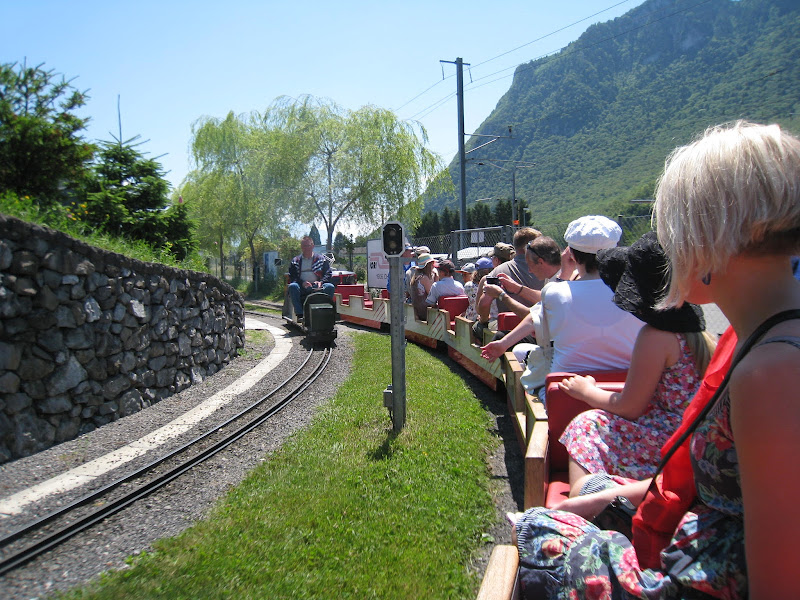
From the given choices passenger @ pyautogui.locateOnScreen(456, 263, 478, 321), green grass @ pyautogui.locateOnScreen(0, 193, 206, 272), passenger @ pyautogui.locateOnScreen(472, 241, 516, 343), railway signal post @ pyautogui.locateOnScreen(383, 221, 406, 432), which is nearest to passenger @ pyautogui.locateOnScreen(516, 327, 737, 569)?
railway signal post @ pyautogui.locateOnScreen(383, 221, 406, 432)

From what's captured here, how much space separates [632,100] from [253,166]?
85223mm

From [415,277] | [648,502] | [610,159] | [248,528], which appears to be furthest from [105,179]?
[610,159]

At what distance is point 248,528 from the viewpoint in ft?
11.6

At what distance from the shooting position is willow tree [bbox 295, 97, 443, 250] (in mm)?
29531

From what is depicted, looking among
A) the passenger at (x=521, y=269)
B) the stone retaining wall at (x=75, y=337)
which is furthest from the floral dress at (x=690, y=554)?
the stone retaining wall at (x=75, y=337)

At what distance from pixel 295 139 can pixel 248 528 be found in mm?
28621

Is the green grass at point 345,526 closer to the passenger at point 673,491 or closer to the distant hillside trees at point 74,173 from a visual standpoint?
the passenger at point 673,491

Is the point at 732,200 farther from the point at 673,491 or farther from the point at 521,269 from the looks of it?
the point at 521,269

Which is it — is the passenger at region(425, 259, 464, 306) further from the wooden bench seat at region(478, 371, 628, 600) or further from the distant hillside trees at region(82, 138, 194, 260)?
the wooden bench seat at region(478, 371, 628, 600)

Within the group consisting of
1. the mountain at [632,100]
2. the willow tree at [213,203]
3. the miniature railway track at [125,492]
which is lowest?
the miniature railway track at [125,492]

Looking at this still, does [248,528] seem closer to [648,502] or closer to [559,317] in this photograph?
[559,317]

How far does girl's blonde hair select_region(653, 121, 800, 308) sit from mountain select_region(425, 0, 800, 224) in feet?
104

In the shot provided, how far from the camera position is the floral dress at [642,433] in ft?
7.77

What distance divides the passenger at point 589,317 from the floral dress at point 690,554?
1.74m
